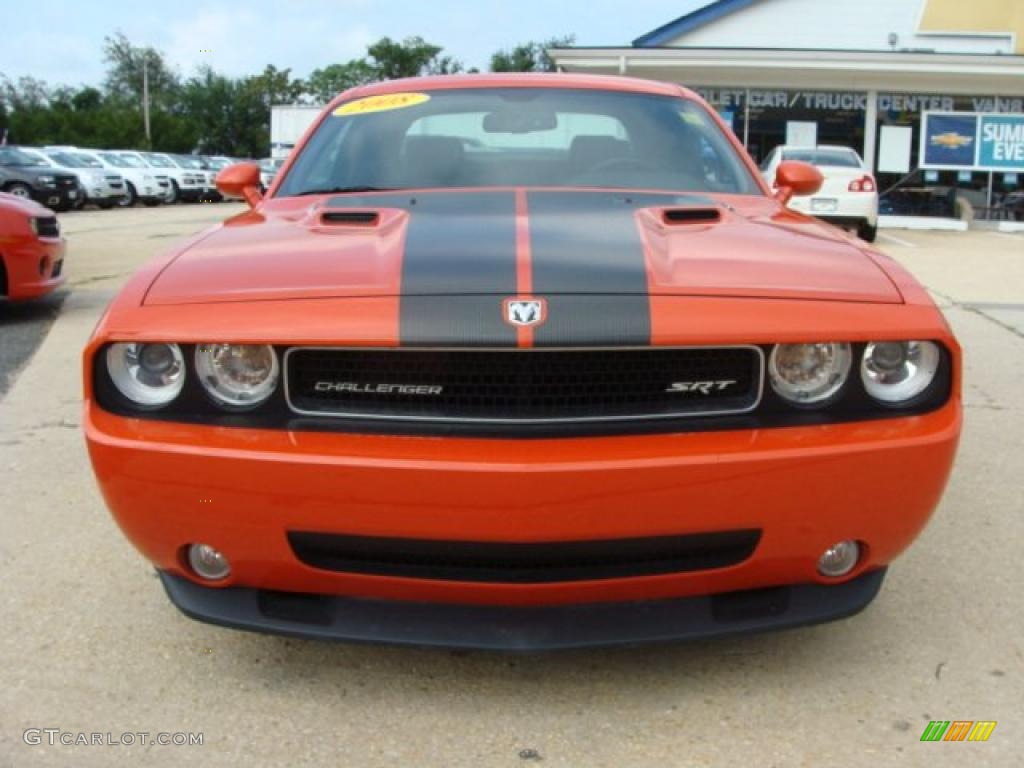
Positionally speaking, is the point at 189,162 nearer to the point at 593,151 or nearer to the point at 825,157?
the point at 825,157

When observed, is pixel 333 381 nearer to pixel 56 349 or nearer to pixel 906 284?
pixel 906 284

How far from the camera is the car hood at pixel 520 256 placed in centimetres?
209

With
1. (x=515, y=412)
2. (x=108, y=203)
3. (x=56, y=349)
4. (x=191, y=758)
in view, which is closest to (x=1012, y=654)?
(x=515, y=412)

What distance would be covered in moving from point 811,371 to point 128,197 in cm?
2687

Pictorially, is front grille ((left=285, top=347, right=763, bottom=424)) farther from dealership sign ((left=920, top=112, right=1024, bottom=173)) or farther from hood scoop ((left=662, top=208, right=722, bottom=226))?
dealership sign ((left=920, top=112, right=1024, bottom=173))

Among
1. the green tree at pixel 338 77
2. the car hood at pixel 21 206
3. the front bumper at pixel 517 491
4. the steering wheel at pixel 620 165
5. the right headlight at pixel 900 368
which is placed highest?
the green tree at pixel 338 77

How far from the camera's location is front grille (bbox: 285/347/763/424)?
80.4 inches

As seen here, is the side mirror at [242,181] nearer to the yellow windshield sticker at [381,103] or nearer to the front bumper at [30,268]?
the yellow windshield sticker at [381,103]

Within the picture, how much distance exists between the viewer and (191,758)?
2100mm

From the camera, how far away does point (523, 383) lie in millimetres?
2045

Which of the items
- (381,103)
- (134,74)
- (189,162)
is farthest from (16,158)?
(134,74)

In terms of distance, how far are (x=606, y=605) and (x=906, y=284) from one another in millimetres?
951

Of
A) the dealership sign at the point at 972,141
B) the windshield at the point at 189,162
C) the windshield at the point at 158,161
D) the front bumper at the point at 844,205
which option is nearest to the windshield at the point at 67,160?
the windshield at the point at 158,161

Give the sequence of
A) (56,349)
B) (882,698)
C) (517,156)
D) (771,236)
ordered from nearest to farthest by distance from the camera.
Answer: (882,698), (771,236), (517,156), (56,349)
